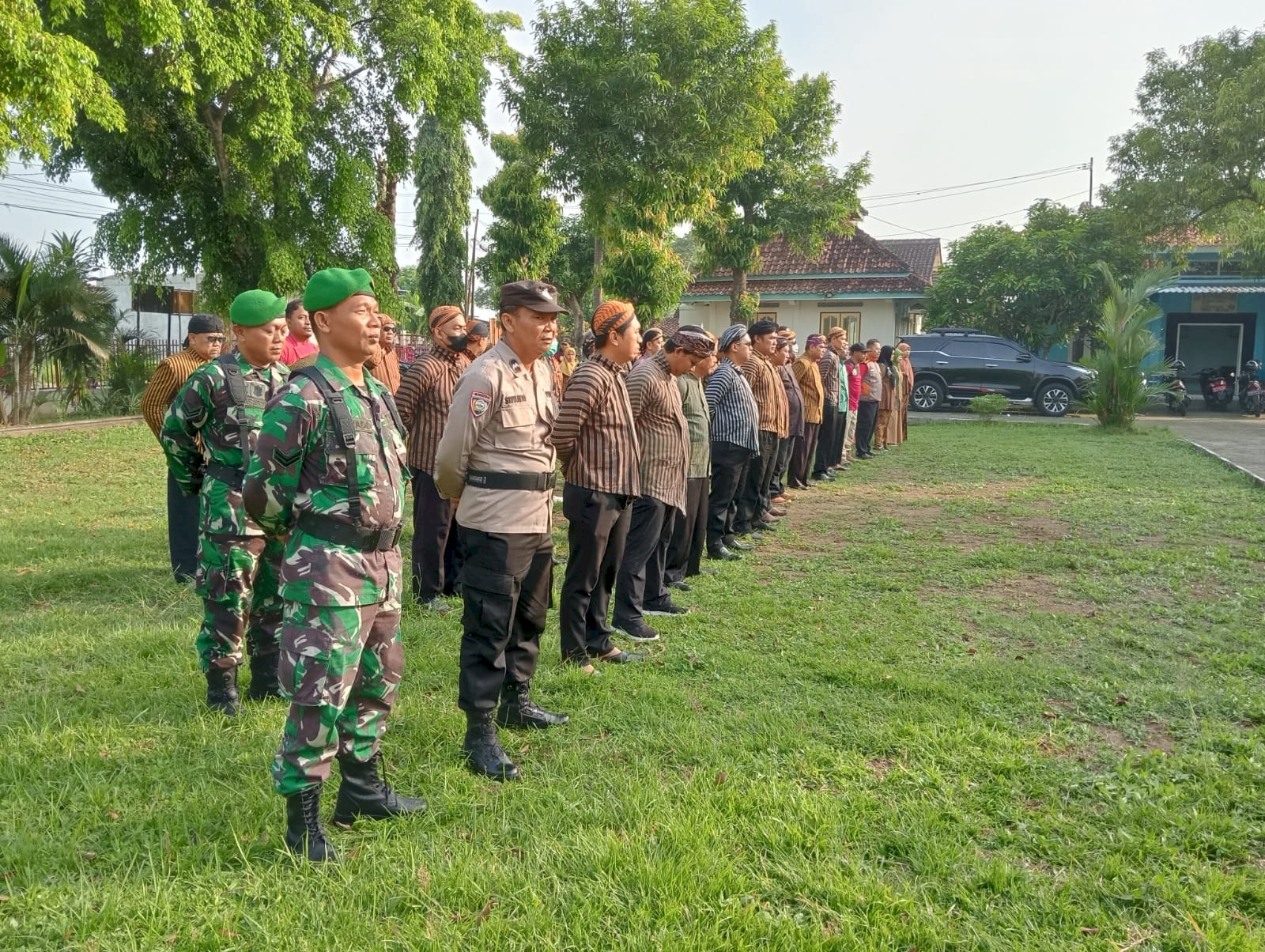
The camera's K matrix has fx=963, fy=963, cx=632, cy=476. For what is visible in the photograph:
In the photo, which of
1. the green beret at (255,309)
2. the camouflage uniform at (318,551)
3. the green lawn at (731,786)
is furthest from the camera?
the green beret at (255,309)

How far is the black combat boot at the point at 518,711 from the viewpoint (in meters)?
4.17

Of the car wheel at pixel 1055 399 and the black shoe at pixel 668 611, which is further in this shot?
the car wheel at pixel 1055 399

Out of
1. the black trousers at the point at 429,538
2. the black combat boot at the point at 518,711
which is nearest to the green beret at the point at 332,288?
the black combat boot at the point at 518,711

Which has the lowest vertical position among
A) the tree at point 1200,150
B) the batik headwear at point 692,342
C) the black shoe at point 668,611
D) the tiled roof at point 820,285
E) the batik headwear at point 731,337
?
the black shoe at point 668,611

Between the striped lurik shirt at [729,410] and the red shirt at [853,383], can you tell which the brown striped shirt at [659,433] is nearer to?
the striped lurik shirt at [729,410]

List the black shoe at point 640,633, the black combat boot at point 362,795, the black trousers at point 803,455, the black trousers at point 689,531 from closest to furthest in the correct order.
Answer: the black combat boot at point 362,795, the black shoe at point 640,633, the black trousers at point 689,531, the black trousers at point 803,455

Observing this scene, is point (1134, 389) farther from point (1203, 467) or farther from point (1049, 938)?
point (1049, 938)

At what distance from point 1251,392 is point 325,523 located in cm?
2592

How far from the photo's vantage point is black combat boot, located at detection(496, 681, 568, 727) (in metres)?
4.17

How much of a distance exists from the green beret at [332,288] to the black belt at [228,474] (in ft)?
5.21

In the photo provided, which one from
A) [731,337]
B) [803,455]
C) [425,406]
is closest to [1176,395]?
[803,455]

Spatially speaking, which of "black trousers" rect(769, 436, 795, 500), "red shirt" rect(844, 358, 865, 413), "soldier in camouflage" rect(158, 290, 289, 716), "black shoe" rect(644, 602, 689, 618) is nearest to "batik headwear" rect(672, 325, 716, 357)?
"black shoe" rect(644, 602, 689, 618)

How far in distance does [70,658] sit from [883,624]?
4570mm

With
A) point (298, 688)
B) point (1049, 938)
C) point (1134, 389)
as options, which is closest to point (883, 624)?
point (1049, 938)
